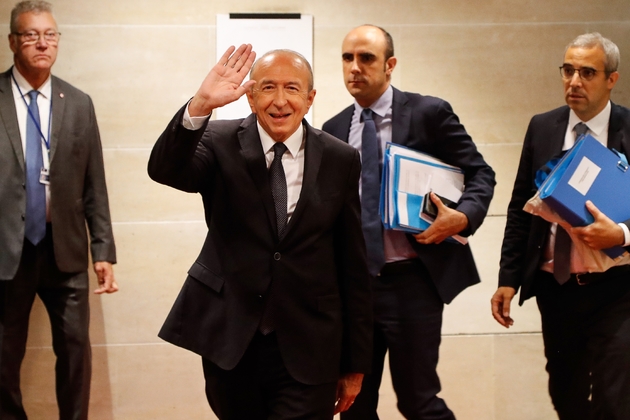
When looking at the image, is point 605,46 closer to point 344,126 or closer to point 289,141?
point 344,126

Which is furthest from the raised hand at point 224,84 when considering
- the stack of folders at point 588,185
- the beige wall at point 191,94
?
the beige wall at point 191,94

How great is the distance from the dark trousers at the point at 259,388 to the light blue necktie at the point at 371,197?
0.83m

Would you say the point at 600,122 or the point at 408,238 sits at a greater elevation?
the point at 600,122

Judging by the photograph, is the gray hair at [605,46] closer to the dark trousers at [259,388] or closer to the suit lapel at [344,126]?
the suit lapel at [344,126]

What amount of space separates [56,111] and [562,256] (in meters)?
2.30

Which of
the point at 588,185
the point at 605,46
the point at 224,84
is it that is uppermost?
the point at 605,46

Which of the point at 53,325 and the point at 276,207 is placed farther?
the point at 53,325

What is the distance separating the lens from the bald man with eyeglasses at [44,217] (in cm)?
340

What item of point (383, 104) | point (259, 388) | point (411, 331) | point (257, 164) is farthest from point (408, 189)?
point (259, 388)

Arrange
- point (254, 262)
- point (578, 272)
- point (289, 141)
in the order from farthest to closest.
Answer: point (578, 272)
point (289, 141)
point (254, 262)

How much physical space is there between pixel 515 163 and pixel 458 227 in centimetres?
143

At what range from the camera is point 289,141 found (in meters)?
2.36

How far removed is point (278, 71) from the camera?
7.56 feet

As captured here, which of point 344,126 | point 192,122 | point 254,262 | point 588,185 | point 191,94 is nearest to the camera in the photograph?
point 192,122
